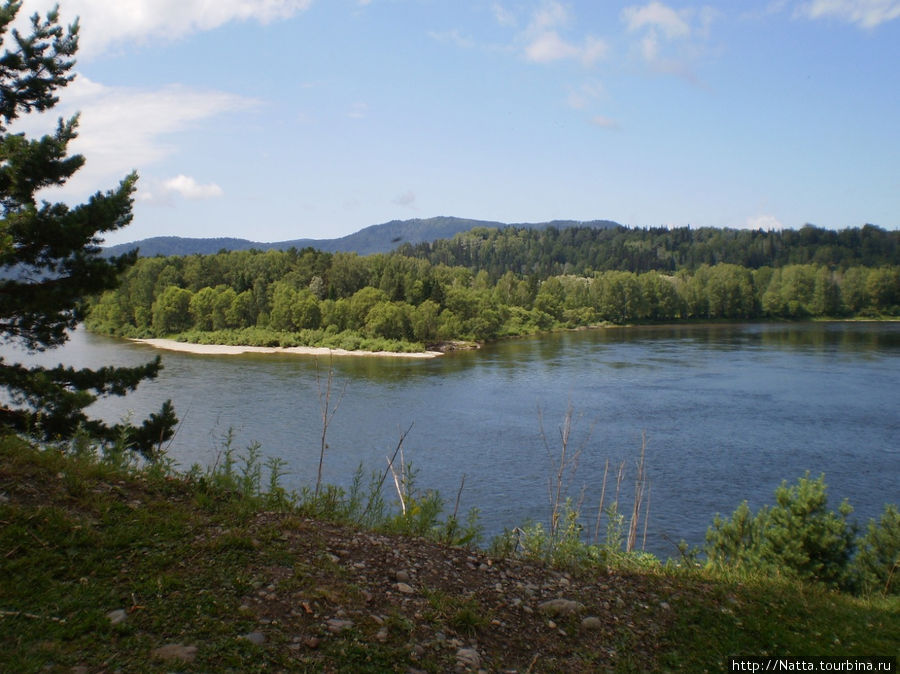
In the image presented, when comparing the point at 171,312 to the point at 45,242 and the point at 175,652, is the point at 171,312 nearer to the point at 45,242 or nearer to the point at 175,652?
the point at 45,242

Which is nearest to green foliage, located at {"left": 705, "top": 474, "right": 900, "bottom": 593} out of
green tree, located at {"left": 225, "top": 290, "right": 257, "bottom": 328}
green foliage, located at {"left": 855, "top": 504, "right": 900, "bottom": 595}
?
green foliage, located at {"left": 855, "top": 504, "right": 900, "bottom": 595}

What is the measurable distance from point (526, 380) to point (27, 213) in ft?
123

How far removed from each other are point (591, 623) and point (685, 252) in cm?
18849

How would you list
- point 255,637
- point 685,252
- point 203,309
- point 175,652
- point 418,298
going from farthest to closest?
point 685,252
point 418,298
point 203,309
point 255,637
point 175,652

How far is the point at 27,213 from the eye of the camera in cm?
972

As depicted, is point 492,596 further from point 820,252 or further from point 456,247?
point 456,247

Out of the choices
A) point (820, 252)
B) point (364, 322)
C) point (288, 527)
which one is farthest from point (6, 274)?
point (820, 252)

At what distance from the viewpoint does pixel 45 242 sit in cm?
1014

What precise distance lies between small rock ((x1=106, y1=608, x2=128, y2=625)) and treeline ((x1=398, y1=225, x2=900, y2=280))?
145 metres

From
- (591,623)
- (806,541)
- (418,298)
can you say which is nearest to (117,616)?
(591,623)

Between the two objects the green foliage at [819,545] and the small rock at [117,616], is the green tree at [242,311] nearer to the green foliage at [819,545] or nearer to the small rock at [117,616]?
the green foliage at [819,545]

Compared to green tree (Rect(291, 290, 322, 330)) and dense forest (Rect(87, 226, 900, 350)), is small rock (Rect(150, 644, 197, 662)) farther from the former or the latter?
green tree (Rect(291, 290, 322, 330))

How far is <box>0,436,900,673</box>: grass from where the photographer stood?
3.65 meters

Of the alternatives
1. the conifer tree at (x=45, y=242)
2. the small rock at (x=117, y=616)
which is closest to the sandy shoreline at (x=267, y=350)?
the conifer tree at (x=45, y=242)
